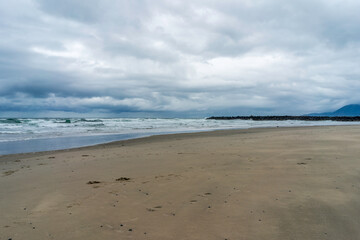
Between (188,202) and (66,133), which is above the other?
(66,133)

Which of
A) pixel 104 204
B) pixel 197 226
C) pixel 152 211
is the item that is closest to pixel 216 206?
pixel 197 226

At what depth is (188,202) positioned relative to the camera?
4.68m

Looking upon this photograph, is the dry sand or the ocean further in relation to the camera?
the ocean

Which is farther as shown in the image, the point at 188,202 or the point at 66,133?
the point at 66,133

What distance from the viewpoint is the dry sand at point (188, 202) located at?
11.7 ft

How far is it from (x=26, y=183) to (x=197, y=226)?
5094mm

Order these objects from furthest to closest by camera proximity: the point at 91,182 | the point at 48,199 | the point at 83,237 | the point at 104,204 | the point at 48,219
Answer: the point at 91,182 → the point at 48,199 → the point at 104,204 → the point at 48,219 → the point at 83,237

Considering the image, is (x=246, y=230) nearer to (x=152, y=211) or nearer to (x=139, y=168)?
(x=152, y=211)

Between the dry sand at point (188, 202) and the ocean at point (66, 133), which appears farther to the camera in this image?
the ocean at point (66, 133)

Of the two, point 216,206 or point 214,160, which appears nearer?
point 216,206

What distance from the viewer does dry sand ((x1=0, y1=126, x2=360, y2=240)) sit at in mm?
3562

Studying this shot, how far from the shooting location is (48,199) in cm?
510

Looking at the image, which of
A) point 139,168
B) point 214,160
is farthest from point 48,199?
point 214,160

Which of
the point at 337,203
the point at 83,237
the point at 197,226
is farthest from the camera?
the point at 337,203
